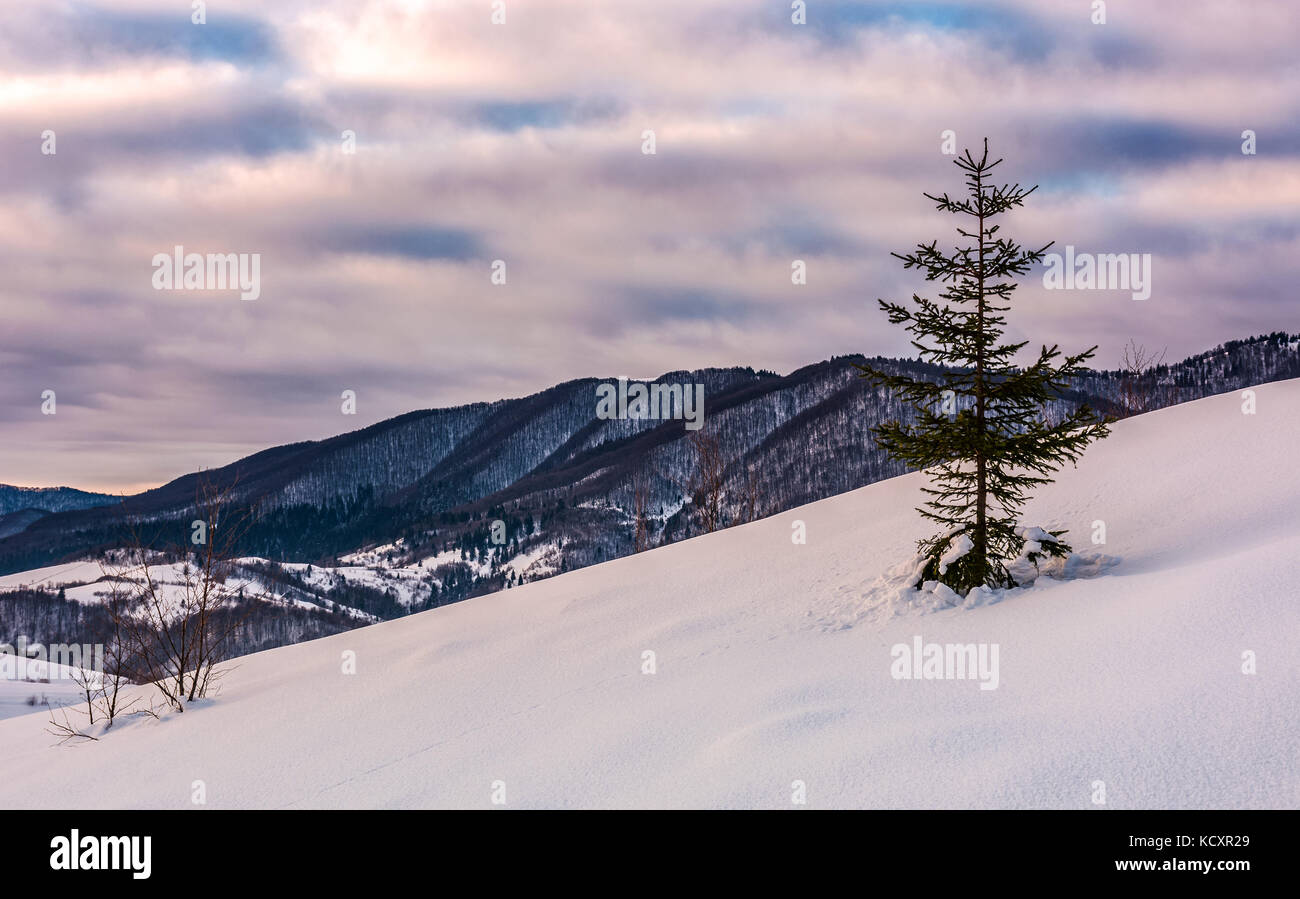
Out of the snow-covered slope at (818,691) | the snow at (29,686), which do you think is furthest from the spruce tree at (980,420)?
the snow at (29,686)

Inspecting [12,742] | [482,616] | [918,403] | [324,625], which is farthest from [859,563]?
[324,625]

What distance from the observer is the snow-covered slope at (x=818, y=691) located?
687 centimetres

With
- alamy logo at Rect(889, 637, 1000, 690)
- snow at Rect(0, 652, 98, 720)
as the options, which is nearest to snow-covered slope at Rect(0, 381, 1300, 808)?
alamy logo at Rect(889, 637, 1000, 690)

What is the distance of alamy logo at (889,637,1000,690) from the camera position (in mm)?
9383

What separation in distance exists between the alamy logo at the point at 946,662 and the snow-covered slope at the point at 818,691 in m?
0.19

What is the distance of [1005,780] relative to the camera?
646 cm

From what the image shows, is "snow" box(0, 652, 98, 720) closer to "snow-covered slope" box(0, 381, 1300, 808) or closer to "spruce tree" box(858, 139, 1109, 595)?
"snow-covered slope" box(0, 381, 1300, 808)

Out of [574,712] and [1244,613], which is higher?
[1244,613]

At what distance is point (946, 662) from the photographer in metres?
9.98

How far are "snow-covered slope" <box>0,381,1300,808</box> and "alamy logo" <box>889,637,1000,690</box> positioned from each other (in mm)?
187

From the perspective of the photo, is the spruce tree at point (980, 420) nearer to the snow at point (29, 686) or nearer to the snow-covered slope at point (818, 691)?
the snow-covered slope at point (818, 691)
